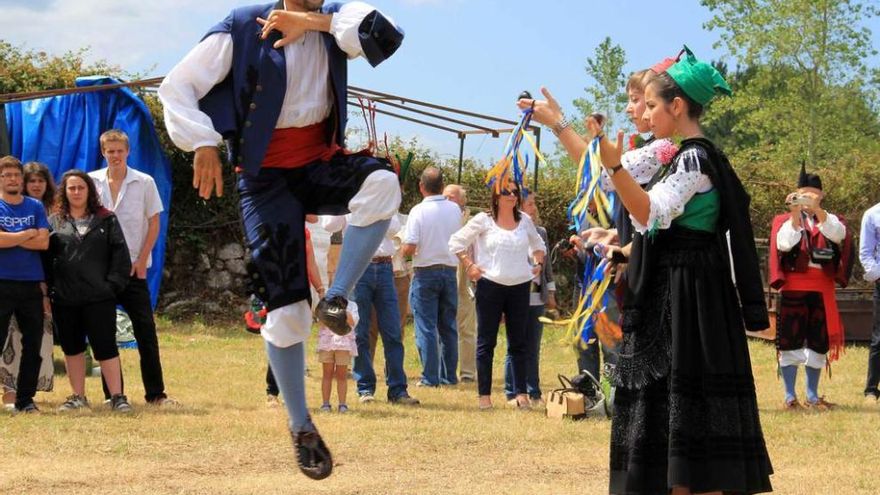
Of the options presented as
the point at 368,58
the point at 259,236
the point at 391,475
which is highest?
the point at 368,58

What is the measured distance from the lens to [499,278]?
8.75 meters

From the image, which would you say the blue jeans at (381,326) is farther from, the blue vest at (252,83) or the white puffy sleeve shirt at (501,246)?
the blue vest at (252,83)

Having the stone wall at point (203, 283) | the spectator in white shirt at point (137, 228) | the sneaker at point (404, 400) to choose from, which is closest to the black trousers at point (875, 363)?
the sneaker at point (404, 400)

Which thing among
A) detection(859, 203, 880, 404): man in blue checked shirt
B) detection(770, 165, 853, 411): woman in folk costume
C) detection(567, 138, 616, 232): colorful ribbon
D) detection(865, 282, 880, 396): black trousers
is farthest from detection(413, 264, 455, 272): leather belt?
detection(567, 138, 616, 232): colorful ribbon

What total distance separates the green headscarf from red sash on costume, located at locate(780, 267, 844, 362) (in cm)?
517

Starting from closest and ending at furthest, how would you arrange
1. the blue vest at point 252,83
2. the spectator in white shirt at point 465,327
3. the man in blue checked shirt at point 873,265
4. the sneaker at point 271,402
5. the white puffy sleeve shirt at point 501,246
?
the blue vest at point 252,83 < the sneaker at point 271,402 < the white puffy sleeve shirt at point 501,246 < the man in blue checked shirt at point 873,265 < the spectator in white shirt at point 465,327

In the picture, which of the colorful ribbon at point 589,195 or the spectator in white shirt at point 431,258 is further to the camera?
the spectator in white shirt at point 431,258

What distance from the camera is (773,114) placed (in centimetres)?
2919

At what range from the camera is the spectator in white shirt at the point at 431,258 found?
32.0ft

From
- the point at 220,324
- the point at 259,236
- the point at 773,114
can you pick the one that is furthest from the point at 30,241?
the point at 773,114

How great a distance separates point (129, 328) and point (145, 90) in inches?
101

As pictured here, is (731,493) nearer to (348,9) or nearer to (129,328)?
(348,9)

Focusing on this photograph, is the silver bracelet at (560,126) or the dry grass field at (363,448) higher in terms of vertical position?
the silver bracelet at (560,126)

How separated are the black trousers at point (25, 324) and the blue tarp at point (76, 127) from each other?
369 cm
